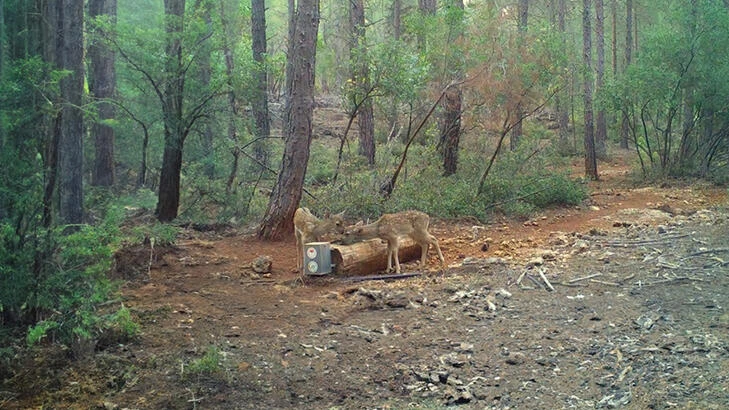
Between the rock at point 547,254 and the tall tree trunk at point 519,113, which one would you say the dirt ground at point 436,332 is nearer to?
the rock at point 547,254

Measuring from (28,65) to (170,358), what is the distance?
2.84 meters

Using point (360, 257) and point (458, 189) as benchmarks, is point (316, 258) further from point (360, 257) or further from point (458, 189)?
point (458, 189)

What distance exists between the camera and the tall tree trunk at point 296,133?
10891 millimetres

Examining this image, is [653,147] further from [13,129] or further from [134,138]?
[13,129]

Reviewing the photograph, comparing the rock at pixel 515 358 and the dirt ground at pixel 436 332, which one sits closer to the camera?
the dirt ground at pixel 436 332

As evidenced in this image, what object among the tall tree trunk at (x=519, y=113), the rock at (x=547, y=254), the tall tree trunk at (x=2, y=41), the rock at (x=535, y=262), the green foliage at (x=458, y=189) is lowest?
the rock at (x=535, y=262)

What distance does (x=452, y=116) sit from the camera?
15.5 metres

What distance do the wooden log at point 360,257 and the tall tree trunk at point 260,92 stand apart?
5.02 m

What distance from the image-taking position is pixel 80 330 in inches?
202

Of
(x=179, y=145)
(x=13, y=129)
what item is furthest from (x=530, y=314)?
(x=179, y=145)

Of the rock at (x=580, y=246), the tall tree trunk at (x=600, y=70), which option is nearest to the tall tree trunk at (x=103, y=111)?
the rock at (x=580, y=246)

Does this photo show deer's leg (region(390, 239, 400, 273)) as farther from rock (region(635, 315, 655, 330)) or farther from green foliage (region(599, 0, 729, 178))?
green foliage (region(599, 0, 729, 178))

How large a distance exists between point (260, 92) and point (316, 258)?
23.7 ft

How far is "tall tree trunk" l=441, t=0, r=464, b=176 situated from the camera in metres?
14.4
